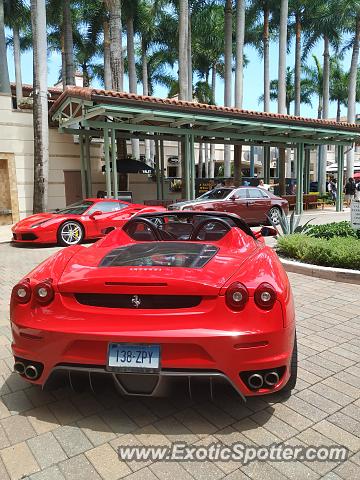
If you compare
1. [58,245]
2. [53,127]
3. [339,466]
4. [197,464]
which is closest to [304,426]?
[339,466]

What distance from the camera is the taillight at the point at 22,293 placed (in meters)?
2.60

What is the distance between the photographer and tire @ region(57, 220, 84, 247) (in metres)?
9.94

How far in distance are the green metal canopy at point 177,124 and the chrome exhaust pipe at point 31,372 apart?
33.8 feet

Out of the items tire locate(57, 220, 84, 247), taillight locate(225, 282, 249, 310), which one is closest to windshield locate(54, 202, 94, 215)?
tire locate(57, 220, 84, 247)

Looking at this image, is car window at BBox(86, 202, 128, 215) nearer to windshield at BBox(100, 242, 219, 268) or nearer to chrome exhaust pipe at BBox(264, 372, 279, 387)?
windshield at BBox(100, 242, 219, 268)

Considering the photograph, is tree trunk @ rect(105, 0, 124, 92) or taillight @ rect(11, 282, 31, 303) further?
tree trunk @ rect(105, 0, 124, 92)

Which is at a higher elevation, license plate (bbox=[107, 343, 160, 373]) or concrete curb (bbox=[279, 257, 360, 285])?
license plate (bbox=[107, 343, 160, 373])

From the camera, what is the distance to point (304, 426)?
2.53 m

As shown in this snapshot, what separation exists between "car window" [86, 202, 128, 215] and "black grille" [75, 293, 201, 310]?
813cm

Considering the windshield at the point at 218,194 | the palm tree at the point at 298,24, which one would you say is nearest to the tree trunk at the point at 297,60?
the palm tree at the point at 298,24

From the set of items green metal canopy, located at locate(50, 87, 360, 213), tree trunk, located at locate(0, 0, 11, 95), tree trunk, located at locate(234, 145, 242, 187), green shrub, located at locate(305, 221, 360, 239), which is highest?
tree trunk, located at locate(0, 0, 11, 95)

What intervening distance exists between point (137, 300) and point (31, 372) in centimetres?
82

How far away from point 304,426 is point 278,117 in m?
15.0

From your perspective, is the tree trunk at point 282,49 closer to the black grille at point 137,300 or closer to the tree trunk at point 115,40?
the tree trunk at point 115,40
